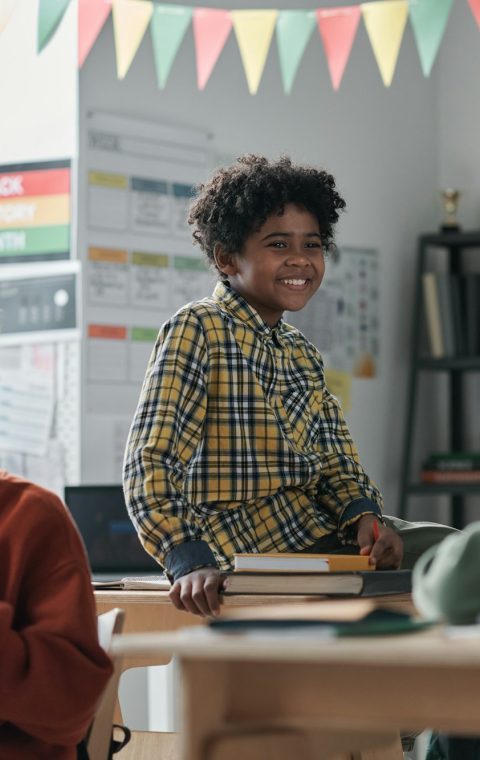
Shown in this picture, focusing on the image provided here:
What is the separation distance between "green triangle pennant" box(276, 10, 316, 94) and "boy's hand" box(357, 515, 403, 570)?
1.56 m

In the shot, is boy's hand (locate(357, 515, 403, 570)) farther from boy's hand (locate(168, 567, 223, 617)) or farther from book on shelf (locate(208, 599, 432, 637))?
book on shelf (locate(208, 599, 432, 637))

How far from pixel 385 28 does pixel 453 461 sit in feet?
5.51

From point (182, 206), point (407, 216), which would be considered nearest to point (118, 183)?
point (182, 206)

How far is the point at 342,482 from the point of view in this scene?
7.01 ft

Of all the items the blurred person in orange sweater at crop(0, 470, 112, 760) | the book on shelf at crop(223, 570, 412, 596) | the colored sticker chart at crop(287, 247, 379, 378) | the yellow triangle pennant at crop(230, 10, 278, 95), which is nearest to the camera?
the blurred person in orange sweater at crop(0, 470, 112, 760)

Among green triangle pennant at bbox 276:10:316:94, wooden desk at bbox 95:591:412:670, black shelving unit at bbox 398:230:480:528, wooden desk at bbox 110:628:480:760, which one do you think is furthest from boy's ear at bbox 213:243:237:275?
black shelving unit at bbox 398:230:480:528

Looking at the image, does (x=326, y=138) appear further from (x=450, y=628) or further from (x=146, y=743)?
(x=450, y=628)

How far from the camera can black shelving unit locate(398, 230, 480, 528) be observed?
4203 mm

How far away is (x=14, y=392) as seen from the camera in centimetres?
347

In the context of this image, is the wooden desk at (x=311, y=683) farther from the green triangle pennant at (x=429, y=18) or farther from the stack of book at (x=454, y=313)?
the stack of book at (x=454, y=313)

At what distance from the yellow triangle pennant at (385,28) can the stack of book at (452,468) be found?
1580 millimetres

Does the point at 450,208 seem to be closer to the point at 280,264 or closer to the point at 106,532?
the point at 106,532

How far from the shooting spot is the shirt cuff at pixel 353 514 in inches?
81.1

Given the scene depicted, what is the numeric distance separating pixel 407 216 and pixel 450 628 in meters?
3.53
